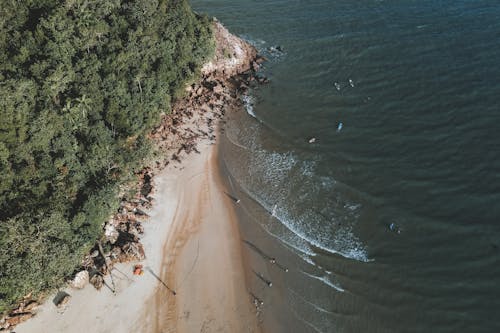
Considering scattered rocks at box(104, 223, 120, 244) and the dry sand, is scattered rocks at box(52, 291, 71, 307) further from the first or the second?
scattered rocks at box(104, 223, 120, 244)

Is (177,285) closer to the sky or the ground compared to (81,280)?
closer to the ground

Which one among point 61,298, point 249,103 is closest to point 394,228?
point 249,103

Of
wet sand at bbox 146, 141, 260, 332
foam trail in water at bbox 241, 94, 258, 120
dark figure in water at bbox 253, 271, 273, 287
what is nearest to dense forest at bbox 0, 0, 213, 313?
wet sand at bbox 146, 141, 260, 332

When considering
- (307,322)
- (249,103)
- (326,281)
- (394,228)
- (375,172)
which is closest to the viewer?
(307,322)

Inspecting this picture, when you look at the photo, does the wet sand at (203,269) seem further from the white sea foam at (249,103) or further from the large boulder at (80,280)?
the white sea foam at (249,103)

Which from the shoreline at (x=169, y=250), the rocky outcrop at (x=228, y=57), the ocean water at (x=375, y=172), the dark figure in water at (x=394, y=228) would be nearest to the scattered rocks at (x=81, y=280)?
the shoreline at (x=169, y=250)

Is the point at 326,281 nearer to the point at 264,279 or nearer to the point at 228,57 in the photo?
the point at 264,279

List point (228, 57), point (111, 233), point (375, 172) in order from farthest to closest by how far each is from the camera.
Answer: point (228, 57) → point (375, 172) → point (111, 233)
